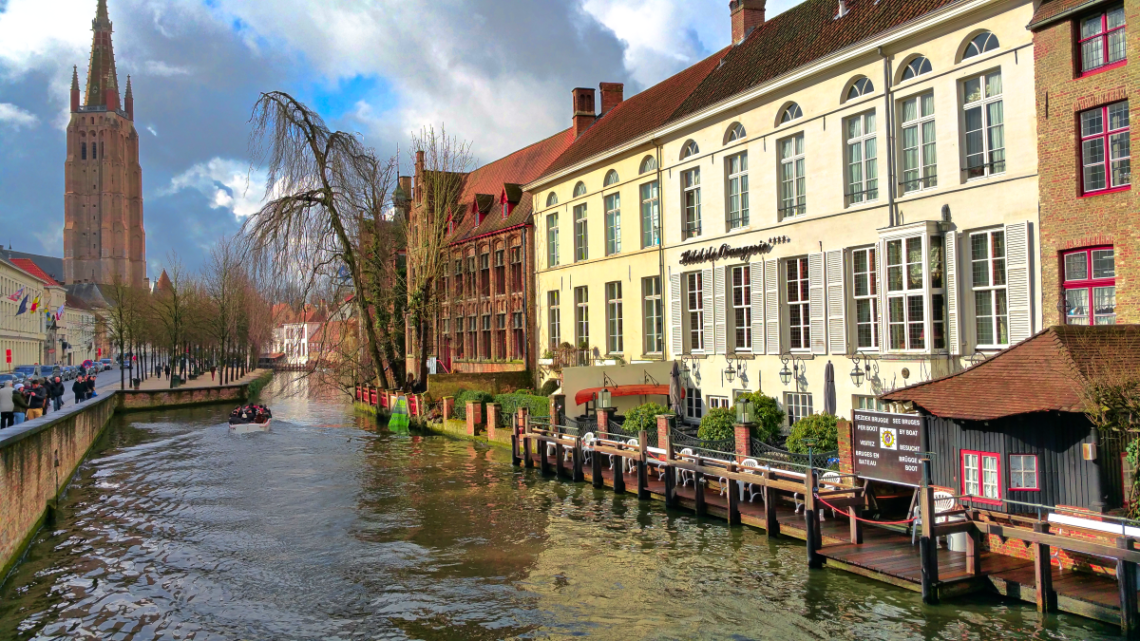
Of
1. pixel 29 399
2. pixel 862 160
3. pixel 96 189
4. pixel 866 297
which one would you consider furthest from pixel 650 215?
pixel 96 189

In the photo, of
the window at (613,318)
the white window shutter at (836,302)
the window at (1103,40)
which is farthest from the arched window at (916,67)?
the window at (613,318)

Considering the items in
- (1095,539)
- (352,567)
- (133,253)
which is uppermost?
(133,253)

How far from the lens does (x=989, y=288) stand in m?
15.5

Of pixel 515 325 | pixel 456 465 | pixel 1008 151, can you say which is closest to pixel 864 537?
pixel 1008 151

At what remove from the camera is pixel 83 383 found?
119ft

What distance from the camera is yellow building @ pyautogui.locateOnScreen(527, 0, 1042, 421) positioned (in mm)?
15547

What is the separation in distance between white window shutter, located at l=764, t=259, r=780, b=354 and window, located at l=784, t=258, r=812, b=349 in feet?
0.82

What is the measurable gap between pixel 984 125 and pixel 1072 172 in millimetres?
2240

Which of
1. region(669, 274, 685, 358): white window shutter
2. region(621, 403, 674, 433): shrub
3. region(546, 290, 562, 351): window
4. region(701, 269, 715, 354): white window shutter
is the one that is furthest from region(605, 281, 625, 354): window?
region(621, 403, 674, 433): shrub

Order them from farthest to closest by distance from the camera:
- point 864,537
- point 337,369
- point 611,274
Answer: point 337,369 < point 611,274 < point 864,537

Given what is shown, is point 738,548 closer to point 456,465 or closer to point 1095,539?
point 1095,539

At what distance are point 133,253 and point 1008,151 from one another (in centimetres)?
14280

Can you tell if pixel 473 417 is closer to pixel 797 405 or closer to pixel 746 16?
pixel 797 405

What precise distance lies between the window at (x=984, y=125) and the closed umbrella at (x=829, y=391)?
5007 millimetres
